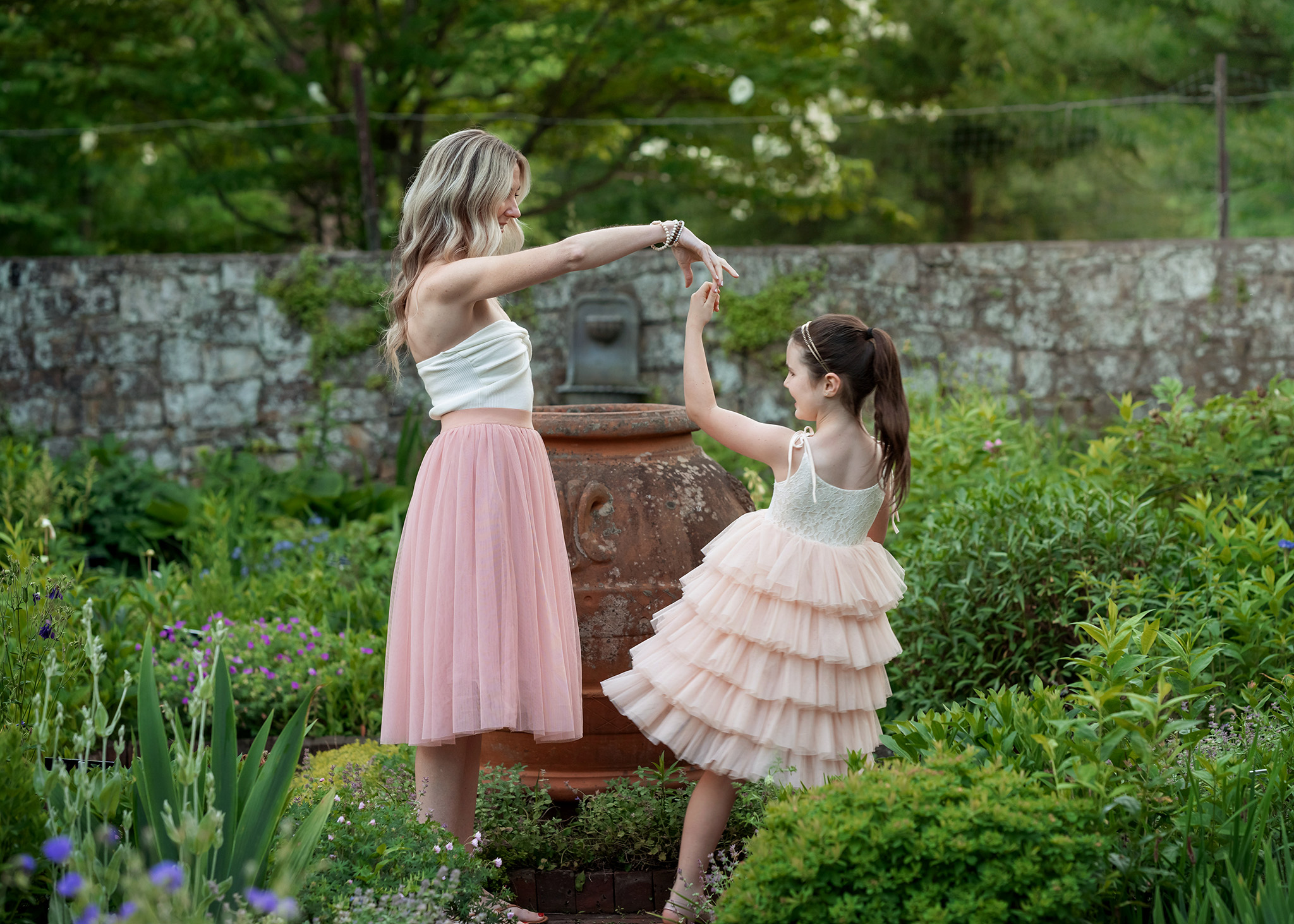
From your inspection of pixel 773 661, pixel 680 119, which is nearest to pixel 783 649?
pixel 773 661

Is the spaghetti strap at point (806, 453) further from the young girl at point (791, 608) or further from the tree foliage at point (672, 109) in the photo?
the tree foliage at point (672, 109)

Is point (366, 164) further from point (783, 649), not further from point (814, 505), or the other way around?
point (783, 649)

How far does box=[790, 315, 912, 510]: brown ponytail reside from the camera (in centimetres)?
246

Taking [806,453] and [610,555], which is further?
[610,555]

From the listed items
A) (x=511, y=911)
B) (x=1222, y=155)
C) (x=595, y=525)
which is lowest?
(x=511, y=911)

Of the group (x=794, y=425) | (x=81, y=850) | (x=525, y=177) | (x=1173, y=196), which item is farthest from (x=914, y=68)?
(x=81, y=850)

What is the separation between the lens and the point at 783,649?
7.82 feet

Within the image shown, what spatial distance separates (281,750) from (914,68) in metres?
9.44

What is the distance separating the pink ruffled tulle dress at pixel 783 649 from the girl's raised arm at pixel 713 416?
0.05m

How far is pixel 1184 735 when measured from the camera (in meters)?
2.10

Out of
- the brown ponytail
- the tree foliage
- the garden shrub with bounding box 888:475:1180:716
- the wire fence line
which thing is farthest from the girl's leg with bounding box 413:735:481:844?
the tree foliage

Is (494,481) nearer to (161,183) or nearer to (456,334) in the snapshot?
(456,334)

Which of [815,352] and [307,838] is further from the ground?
[815,352]

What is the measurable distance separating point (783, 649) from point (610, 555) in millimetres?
723
